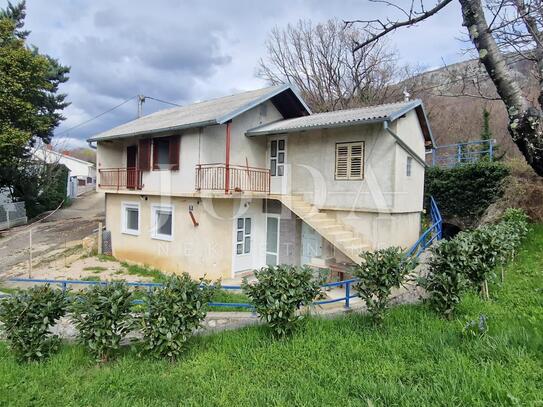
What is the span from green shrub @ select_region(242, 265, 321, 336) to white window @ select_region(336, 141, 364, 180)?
20.4 feet

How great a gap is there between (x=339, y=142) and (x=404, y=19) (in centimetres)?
678

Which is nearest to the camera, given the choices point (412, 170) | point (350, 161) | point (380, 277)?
point (380, 277)

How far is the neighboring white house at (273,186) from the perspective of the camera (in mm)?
10320

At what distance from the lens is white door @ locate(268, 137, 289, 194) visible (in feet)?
40.7

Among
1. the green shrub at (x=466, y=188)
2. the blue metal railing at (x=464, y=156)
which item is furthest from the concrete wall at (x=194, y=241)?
the blue metal railing at (x=464, y=156)

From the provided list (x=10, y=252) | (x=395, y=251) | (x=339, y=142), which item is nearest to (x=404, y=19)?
(x=395, y=251)

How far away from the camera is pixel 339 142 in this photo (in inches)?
435

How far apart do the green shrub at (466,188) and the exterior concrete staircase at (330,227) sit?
5282mm

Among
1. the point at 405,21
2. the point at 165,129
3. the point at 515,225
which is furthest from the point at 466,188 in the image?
the point at 165,129

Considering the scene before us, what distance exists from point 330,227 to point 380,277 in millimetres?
5307

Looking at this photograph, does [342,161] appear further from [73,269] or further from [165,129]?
[73,269]

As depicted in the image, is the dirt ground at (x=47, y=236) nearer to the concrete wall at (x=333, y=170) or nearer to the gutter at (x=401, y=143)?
the concrete wall at (x=333, y=170)

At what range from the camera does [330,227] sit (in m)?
10.5

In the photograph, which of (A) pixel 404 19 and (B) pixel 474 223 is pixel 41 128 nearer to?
(A) pixel 404 19
